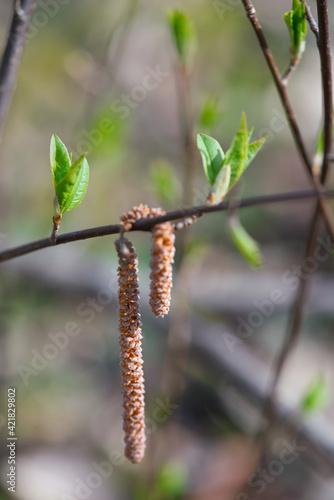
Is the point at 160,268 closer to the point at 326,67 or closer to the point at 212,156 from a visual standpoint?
the point at 212,156

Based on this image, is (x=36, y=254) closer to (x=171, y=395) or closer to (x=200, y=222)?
(x=171, y=395)

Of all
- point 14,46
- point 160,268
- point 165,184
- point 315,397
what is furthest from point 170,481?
point 14,46

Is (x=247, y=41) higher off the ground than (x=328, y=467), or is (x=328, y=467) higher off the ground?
(x=247, y=41)

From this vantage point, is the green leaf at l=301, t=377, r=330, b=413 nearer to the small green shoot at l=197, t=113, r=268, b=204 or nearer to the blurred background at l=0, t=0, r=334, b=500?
the blurred background at l=0, t=0, r=334, b=500

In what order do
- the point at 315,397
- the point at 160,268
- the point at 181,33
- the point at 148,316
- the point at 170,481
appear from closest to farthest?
the point at 160,268 < the point at 181,33 < the point at 315,397 < the point at 170,481 < the point at 148,316

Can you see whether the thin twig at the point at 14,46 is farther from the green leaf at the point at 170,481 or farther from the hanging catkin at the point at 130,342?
the green leaf at the point at 170,481

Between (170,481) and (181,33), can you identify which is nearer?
(181,33)

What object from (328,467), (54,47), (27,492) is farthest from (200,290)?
(54,47)

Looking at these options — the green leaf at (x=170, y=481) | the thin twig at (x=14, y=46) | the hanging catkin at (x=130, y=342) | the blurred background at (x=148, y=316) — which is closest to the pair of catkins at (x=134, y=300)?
the hanging catkin at (x=130, y=342)
